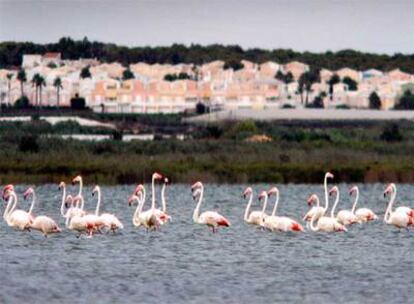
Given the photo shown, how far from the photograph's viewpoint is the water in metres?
24.6

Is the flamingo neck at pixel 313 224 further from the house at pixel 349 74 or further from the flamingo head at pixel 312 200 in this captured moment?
the house at pixel 349 74

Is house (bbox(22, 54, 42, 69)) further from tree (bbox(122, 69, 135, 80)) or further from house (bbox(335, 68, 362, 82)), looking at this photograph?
house (bbox(335, 68, 362, 82))

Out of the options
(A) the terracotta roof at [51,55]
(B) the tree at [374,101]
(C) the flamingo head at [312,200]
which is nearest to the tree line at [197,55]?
(A) the terracotta roof at [51,55]

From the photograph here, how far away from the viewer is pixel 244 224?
36.0m

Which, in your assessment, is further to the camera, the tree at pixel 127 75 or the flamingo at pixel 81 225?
the tree at pixel 127 75

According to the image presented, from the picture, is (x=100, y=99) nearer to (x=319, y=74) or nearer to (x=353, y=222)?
(x=319, y=74)

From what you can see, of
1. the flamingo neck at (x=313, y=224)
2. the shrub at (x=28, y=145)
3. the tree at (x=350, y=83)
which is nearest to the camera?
the flamingo neck at (x=313, y=224)

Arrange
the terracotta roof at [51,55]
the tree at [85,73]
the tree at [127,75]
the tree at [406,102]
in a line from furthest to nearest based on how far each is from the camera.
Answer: the terracotta roof at [51,55] → the tree at [127,75] → the tree at [85,73] → the tree at [406,102]

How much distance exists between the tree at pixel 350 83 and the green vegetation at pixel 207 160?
259ft

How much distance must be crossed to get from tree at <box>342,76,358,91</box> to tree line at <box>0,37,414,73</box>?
12573mm

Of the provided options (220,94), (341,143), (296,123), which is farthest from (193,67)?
(341,143)

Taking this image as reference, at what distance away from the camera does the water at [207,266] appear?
24.6m

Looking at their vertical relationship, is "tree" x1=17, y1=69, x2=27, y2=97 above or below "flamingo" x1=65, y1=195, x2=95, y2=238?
below

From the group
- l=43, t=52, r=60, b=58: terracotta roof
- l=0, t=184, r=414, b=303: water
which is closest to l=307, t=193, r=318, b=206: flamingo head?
l=0, t=184, r=414, b=303: water
